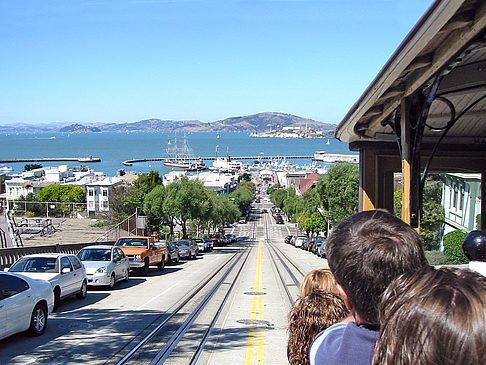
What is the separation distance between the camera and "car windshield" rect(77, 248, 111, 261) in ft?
66.2

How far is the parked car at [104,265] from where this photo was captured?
1881cm

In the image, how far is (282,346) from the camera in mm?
10516

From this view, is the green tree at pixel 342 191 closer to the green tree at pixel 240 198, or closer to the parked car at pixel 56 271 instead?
the parked car at pixel 56 271

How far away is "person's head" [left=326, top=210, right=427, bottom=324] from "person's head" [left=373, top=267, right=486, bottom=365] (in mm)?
725

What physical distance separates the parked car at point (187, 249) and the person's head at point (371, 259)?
3419cm

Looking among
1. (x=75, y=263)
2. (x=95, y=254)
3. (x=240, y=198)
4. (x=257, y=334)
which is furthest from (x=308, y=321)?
(x=240, y=198)

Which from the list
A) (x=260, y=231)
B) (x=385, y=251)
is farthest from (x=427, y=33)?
(x=260, y=231)

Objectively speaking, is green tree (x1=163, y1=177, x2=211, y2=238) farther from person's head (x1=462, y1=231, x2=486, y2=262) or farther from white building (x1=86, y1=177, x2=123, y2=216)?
person's head (x1=462, y1=231, x2=486, y2=262)

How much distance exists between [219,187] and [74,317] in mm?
142842

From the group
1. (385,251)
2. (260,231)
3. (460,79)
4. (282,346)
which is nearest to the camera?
(385,251)

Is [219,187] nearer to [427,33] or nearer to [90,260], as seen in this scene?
[90,260]

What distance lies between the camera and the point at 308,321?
4.06m

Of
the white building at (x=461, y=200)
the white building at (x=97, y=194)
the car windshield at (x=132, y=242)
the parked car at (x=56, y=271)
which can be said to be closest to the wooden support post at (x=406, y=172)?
the parked car at (x=56, y=271)

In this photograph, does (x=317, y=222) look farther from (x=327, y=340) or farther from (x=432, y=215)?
(x=327, y=340)
